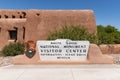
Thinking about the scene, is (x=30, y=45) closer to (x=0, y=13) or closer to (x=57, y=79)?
(x=57, y=79)

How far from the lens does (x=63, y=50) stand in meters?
12.8

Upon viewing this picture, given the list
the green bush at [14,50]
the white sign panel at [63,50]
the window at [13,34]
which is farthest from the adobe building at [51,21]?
the white sign panel at [63,50]

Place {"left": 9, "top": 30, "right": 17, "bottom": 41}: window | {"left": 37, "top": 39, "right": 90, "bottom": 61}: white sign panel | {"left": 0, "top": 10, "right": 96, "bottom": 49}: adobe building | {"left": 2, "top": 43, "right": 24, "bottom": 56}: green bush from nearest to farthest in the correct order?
1. {"left": 37, "top": 39, "right": 90, "bottom": 61}: white sign panel
2. {"left": 2, "top": 43, "right": 24, "bottom": 56}: green bush
3. {"left": 0, "top": 10, "right": 96, "bottom": 49}: adobe building
4. {"left": 9, "top": 30, "right": 17, "bottom": 41}: window

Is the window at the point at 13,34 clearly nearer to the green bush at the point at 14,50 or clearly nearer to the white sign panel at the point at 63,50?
the green bush at the point at 14,50

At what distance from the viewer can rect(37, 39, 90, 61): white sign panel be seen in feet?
41.8

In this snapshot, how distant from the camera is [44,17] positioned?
33.2 metres

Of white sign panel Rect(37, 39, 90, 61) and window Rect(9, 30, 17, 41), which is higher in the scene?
Result: window Rect(9, 30, 17, 41)

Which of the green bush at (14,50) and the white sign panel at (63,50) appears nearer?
the white sign panel at (63,50)

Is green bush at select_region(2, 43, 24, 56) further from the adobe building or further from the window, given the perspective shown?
the window

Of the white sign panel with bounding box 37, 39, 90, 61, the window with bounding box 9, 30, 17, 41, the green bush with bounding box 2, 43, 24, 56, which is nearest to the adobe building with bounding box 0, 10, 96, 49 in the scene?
the window with bounding box 9, 30, 17, 41

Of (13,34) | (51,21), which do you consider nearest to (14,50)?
(51,21)

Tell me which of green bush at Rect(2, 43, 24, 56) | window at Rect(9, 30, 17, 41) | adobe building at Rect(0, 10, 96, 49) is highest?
adobe building at Rect(0, 10, 96, 49)

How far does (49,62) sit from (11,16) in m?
31.5

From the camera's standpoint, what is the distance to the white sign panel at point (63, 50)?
12750 mm
